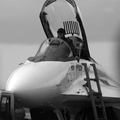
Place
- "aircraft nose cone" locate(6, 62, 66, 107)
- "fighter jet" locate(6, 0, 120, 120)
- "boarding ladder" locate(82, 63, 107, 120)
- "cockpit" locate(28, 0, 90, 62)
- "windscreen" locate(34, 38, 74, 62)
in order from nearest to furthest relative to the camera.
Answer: "aircraft nose cone" locate(6, 62, 66, 107) → "fighter jet" locate(6, 0, 120, 120) → "boarding ladder" locate(82, 63, 107, 120) → "windscreen" locate(34, 38, 74, 62) → "cockpit" locate(28, 0, 90, 62)

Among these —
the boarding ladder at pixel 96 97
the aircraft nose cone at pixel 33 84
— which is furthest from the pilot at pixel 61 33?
the aircraft nose cone at pixel 33 84

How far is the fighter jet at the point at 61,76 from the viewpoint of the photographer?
6.89m

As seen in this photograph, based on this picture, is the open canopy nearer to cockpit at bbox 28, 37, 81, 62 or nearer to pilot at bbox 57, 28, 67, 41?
pilot at bbox 57, 28, 67, 41

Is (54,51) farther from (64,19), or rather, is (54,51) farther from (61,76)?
(64,19)

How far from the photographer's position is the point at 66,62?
27.0ft

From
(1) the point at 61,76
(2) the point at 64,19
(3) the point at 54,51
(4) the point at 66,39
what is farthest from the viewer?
(2) the point at 64,19

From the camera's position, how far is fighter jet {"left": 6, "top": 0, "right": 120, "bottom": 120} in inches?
271

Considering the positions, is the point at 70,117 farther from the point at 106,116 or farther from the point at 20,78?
the point at 20,78

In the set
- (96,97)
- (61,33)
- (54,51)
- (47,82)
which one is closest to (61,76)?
(47,82)

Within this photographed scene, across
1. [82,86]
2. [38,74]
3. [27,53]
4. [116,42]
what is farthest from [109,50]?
[27,53]

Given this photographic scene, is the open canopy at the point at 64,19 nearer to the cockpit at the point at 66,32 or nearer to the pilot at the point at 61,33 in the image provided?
the cockpit at the point at 66,32

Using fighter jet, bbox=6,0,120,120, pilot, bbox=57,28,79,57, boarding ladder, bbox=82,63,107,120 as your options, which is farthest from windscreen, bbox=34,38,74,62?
boarding ladder, bbox=82,63,107,120

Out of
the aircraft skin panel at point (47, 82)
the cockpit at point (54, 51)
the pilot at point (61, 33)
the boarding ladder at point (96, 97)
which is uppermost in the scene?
the pilot at point (61, 33)

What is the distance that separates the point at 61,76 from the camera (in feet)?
25.4
